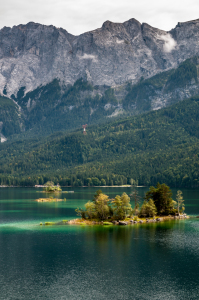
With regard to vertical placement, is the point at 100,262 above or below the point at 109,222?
below

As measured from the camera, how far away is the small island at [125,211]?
145m

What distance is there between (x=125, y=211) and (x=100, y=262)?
176ft

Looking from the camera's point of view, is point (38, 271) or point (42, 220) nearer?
point (38, 271)

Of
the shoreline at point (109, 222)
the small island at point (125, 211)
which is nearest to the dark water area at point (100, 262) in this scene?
the shoreline at point (109, 222)

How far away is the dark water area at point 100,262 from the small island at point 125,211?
8157mm

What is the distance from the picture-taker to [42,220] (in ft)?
520

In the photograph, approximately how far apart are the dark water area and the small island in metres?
8.16

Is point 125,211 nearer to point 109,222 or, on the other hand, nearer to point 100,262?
point 109,222

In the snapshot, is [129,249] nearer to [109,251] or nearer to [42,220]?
[109,251]

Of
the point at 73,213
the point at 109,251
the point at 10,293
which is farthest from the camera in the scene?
the point at 73,213

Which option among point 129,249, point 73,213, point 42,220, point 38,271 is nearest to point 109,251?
point 129,249

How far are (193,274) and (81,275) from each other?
23854 millimetres

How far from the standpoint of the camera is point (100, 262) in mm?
95375

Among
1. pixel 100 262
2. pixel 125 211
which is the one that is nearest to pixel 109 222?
pixel 125 211
